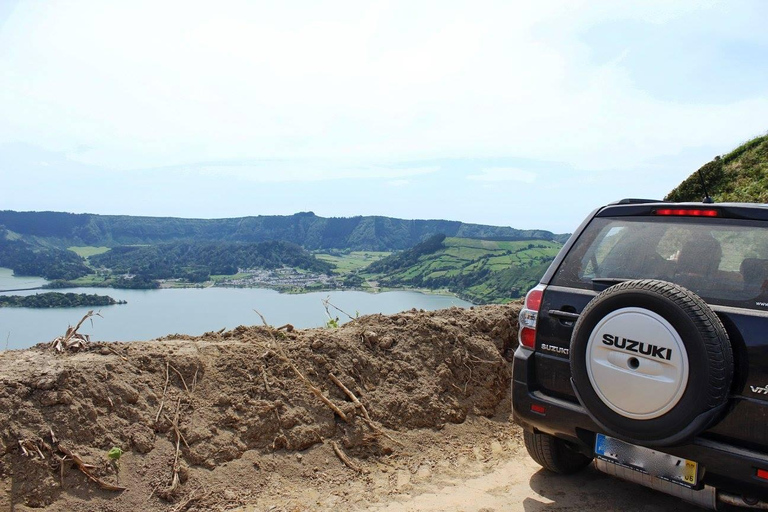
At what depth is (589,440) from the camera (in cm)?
345

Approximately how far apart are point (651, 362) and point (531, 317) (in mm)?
1027

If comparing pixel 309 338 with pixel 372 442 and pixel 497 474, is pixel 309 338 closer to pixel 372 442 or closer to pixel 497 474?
pixel 372 442

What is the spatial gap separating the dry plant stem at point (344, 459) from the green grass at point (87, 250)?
176 ft

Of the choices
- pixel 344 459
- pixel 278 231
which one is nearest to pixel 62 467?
pixel 344 459

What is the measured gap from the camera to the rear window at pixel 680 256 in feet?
9.81

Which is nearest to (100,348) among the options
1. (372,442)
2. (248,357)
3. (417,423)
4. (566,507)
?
(248,357)

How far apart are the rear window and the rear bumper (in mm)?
822

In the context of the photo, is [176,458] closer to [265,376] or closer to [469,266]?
[265,376]

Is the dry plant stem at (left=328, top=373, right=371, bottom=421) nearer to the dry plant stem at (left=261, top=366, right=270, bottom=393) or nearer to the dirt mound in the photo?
the dirt mound

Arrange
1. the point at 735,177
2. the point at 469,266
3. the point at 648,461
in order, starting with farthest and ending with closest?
the point at 469,266 < the point at 735,177 < the point at 648,461

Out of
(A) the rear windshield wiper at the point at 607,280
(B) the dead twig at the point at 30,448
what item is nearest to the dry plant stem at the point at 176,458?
(B) the dead twig at the point at 30,448

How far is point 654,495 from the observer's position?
163 inches

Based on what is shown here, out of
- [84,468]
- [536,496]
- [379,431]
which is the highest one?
[84,468]

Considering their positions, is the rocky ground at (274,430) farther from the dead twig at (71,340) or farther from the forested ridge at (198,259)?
the forested ridge at (198,259)
